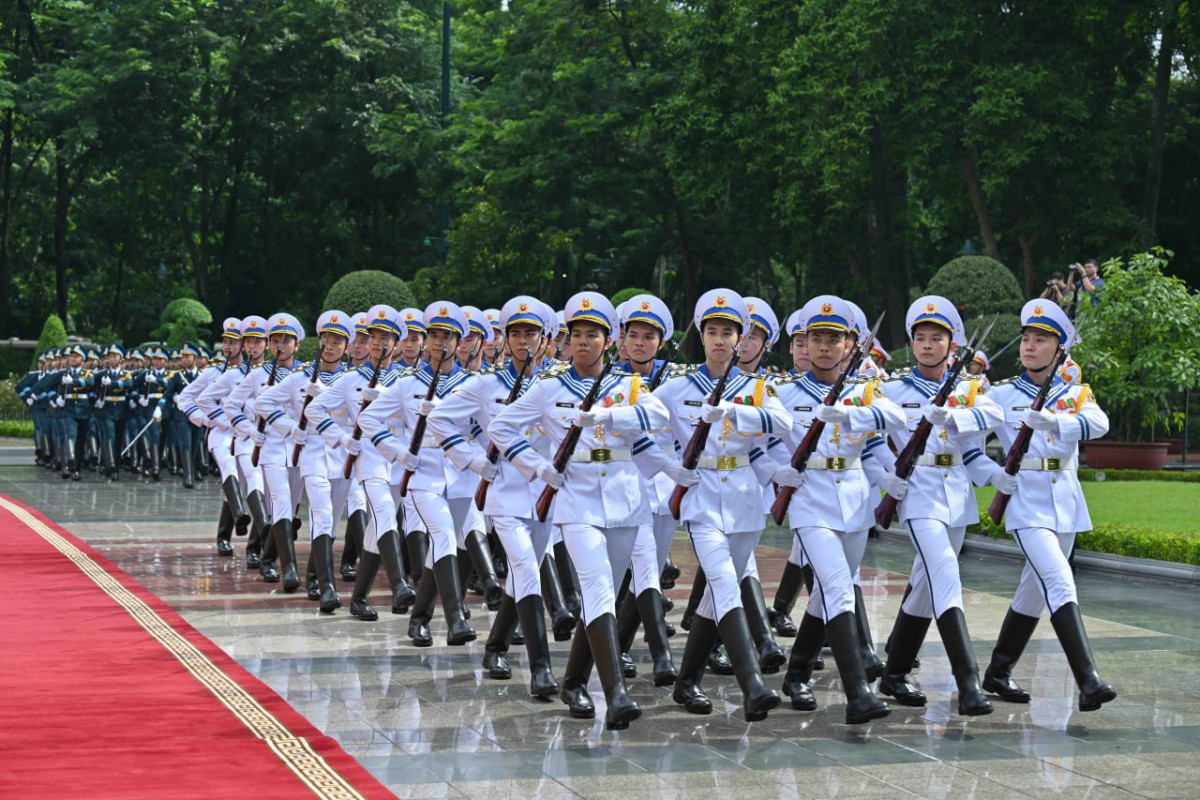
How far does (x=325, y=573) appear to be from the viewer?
38.2 feet

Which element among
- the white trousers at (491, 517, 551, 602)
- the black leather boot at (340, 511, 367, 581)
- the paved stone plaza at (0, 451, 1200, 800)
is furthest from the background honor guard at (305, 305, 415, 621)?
the white trousers at (491, 517, 551, 602)

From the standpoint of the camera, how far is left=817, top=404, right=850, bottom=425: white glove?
784 centimetres

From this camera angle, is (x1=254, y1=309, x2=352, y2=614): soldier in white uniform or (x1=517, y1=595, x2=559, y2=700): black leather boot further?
(x1=254, y1=309, x2=352, y2=614): soldier in white uniform

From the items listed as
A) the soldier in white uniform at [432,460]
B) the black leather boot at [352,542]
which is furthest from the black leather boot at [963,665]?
the black leather boot at [352,542]

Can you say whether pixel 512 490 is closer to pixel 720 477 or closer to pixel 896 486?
pixel 720 477

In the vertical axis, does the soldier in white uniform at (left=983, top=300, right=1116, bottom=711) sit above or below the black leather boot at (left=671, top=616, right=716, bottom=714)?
above

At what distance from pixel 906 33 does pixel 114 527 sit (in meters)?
19.8

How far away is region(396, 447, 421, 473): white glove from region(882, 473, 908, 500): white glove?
3082 millimetres

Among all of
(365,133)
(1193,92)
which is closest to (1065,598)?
(1193,92)

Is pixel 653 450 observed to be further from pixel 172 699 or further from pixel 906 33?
pixel 906 33

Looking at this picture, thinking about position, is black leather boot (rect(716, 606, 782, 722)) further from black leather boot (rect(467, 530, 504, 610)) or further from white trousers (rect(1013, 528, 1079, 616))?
black leather boot (rect(467, 530, 504, 610))

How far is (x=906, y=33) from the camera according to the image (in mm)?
31922

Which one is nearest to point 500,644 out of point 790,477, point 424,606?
point 424,606

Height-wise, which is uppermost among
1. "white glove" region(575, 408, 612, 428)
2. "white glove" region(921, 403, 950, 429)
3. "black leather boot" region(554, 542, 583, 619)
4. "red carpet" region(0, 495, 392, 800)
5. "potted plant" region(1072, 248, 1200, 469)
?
"potted plant" region(1072, 248, 1200, 469)
